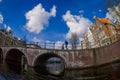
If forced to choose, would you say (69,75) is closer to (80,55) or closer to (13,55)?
(80,55)

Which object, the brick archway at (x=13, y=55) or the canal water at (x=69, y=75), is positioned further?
the brick archway at (x=13, y=55)

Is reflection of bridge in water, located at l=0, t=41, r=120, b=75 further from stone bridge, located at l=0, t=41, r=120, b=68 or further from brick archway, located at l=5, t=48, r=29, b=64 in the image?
brick archway, located at l=5, t=48, r=29, b=64

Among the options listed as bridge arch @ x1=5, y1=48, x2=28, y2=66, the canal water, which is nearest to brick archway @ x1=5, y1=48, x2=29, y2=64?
bridge arch @ x1=5, y1=48, x2=28, y2=66

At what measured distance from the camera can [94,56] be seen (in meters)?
29.1

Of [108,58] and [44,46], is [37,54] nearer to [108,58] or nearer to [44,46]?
[44,46]

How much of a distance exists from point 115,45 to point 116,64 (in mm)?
2599

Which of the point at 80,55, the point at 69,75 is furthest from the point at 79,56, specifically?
the point at 69,75

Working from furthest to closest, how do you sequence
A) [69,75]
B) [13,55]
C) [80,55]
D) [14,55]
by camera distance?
[14,55] < [13,55] < [80,55] < [69,75]

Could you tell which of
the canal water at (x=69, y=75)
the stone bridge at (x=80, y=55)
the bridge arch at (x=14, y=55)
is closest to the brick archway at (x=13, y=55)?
the bridge arch at (x=14, y=55)

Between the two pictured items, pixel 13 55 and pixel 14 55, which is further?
pixel 14 55

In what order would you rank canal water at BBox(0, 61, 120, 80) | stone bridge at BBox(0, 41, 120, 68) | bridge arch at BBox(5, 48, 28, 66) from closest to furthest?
canal water at BBox(0, 61, 120, 80) → stone bridge at BBox(0, 41, 120, 68) → bridge arch at BBox(5, 48, 28, 66)

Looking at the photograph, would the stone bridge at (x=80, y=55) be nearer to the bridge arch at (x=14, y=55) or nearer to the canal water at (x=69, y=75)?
the canal water at (x=69, y=75)

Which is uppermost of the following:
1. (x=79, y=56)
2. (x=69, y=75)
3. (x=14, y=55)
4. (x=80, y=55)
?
(x=14, y=55)

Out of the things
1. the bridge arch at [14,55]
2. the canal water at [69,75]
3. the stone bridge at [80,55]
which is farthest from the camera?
the bridge arch at [14,55]
